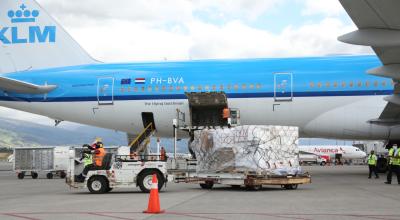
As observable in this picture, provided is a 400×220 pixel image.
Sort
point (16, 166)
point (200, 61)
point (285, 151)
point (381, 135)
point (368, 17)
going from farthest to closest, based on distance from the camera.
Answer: point (16, 166) < point (200, 61) < point (381, 135) < point (285, 151) < point (368, 17)

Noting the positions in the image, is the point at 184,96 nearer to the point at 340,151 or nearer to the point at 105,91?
the point at 105,91

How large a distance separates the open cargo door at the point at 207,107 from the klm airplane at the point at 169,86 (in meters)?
0.28

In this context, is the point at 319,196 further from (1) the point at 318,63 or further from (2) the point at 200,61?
(2) the point at 200,61

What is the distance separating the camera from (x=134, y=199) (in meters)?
15.2

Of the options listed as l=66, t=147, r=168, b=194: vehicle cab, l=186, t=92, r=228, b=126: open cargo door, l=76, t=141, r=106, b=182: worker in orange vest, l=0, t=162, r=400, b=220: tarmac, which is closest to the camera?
l=0, t=162, r=400, b=220: tarmac

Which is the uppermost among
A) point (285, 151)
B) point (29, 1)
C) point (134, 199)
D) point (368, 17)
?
point (29, 1)

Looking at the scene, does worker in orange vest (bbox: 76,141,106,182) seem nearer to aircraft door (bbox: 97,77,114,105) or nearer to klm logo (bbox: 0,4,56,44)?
aircraft door (bbox: 97,77,114,105)

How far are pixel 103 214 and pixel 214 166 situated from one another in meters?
8.63

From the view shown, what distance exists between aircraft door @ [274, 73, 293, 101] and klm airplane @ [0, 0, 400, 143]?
1.7 inches

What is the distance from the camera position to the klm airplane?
24875 mm

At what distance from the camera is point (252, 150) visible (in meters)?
19.1

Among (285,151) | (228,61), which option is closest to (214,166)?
(285,151)

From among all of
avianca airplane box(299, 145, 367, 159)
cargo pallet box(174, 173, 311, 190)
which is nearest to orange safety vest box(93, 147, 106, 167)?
cargo pallet box(174, 173, 311, 190)

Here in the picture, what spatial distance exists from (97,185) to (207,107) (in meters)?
9.84
